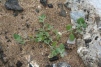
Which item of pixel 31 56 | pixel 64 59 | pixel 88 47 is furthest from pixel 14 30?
pixel 88 47

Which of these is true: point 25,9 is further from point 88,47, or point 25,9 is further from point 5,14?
point 88,47

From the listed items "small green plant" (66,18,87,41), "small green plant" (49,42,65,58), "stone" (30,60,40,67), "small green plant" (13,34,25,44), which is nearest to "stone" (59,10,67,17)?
"small green plant" (66,18,87,41)

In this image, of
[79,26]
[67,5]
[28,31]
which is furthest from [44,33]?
[67,5]

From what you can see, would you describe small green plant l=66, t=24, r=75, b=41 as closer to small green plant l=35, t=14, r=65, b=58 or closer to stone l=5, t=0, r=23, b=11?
small green plant l=35, t=14, r=65, b=58

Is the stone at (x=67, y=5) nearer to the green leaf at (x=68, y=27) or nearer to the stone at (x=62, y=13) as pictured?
the stone at (x=62, y=13)

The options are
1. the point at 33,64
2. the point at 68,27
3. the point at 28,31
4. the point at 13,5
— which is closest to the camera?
the point at 33,64

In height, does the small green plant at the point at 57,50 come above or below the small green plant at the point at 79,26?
below

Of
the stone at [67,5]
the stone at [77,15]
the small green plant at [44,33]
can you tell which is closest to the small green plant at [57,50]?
the small green plant at [44,33]

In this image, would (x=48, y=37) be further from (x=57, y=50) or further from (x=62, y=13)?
(x=62, y=13)

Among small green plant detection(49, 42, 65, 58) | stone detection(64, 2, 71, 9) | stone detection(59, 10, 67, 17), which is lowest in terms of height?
small green plant detection(49, 42, 65, 58)
